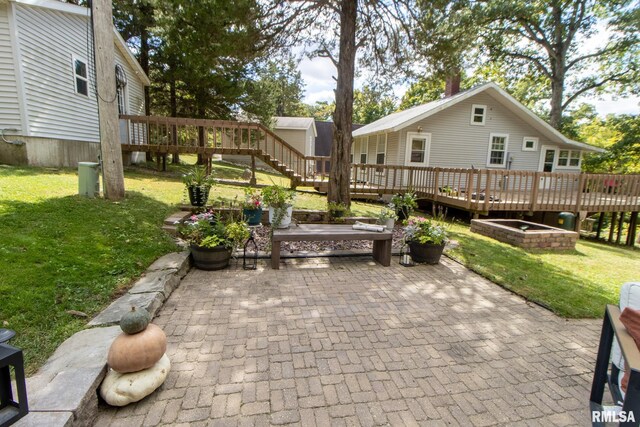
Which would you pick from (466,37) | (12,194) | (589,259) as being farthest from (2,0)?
(589,259)

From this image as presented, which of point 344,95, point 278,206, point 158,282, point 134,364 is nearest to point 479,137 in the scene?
point 344,95

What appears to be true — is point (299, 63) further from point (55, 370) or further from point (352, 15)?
point (55, 370)

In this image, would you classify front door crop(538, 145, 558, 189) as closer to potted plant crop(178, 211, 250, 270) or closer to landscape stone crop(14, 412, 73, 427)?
potted plant crop(178, 211, 250, 270)

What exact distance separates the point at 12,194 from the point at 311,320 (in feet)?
18.2

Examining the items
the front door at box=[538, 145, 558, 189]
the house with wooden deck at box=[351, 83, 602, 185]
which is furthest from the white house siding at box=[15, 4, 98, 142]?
the front door at box=[538, 145, 558, 189]

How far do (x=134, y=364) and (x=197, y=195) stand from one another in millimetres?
4854

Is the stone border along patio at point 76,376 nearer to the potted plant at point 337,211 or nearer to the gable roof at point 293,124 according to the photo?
the potted plant at point 337,211

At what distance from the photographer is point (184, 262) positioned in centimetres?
428

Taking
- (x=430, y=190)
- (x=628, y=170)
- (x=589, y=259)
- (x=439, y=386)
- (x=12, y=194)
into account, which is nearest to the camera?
(x=439, y=386)

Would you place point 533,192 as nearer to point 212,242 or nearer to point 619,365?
point 619,365

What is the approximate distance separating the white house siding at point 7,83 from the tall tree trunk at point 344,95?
322 inches

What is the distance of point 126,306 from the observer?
2.93m

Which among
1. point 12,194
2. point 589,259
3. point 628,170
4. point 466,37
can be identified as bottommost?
point 589,259

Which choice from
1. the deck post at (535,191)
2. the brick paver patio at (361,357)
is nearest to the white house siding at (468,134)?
the deck post at (535,191)
